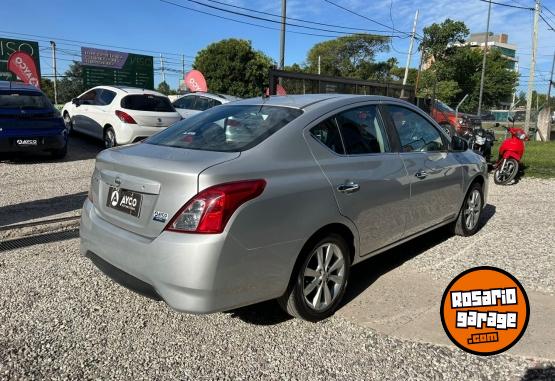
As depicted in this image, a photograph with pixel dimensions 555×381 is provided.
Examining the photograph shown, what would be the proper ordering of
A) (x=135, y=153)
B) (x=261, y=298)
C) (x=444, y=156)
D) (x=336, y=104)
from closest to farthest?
1. (x=261, y=298)
2. (x=135, y=153)
3. (x=336, y=104)
4. (x=444, y=156)

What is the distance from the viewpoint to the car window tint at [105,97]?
11.1 meters

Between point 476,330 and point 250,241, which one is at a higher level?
point 250,241

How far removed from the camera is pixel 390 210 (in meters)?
3.88

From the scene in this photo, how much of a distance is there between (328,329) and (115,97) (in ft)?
30.5

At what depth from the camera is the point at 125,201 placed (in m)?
3.05

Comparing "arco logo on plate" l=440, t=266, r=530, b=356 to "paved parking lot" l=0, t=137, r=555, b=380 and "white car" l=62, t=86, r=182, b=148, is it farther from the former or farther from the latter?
"white car" l=62, t=86, r=182, b=148

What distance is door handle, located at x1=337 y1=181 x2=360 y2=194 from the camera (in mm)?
3319

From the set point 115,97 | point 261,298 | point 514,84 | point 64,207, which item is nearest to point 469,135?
point 115,97

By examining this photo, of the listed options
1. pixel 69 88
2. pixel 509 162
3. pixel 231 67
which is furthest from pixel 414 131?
pixel 69 88

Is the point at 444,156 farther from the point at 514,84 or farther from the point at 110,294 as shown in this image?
the point at 514,84

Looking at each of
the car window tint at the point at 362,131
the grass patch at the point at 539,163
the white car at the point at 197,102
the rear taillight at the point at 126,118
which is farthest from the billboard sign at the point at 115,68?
the car window tint at the point at 362,131

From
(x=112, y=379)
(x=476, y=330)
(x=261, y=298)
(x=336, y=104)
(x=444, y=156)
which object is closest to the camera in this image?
(x=476, y=330)

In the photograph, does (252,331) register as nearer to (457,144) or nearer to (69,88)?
Result: (457,144)

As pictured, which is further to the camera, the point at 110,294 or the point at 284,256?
the point at 110,294
